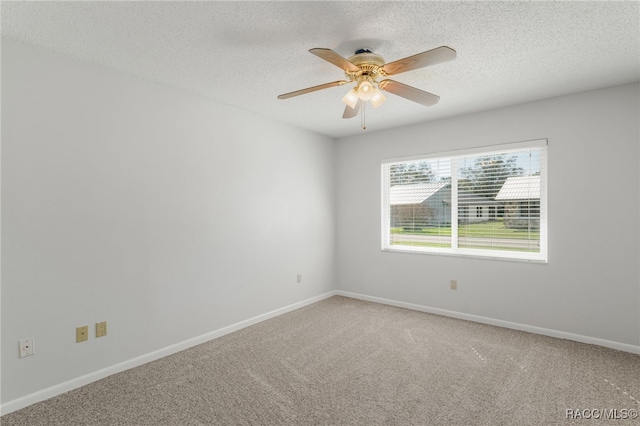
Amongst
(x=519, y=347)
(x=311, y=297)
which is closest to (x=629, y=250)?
(x=519, y=347)

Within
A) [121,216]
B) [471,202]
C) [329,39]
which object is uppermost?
[329,39]

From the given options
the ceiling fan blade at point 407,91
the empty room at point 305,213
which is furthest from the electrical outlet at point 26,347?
the ceiling fan blade at point 407,91

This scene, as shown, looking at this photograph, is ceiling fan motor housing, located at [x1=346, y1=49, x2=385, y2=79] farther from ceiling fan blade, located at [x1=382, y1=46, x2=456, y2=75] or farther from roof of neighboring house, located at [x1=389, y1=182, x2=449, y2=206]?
roof of neighboring house, located at [x1=389, y1=182, x2=449, y2=206]

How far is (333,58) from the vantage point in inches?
75.1

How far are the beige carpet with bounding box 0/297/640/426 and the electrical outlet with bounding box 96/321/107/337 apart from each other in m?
0.34

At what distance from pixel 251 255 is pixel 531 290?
9.78 ft

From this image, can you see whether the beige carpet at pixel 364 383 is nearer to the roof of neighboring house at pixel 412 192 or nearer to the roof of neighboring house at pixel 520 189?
the roof of neighboring house at pixel 520 189

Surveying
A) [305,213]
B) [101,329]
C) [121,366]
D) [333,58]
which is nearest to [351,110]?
[333,58]

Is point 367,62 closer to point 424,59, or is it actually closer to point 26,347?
point 424,59

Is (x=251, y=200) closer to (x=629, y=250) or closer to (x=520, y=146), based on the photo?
(x=520, y=146)

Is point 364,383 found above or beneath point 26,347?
beneath

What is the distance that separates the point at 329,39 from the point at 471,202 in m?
2.65

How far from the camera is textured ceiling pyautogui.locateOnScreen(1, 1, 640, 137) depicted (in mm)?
1861

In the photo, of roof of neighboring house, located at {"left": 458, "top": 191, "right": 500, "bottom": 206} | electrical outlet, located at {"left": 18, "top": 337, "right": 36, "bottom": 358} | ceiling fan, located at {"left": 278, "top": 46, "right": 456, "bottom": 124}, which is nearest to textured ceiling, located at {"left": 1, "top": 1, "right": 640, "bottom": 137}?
ceiling fan, located at {"left": 278, "top": 46, "right": 456, "bottom": 124}
